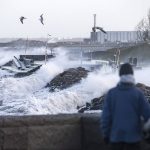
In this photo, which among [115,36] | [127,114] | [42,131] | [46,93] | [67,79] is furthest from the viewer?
[115,36]

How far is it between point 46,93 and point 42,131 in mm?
26510

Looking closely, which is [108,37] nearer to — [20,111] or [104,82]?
[104,82]

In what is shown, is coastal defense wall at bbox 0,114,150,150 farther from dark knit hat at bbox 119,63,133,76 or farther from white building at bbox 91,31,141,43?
white building at bbox 91,31,141,43

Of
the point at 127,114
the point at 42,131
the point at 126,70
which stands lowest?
the point at 42,131

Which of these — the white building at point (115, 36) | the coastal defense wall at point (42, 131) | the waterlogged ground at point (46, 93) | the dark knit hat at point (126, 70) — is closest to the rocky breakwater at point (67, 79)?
the waterlogged ground at point (46, 93)

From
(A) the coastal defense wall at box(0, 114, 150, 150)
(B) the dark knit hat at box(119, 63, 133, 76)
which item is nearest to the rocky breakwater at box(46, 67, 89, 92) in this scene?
(A) the coastal defense wall at box(0, 114, 150, 150)

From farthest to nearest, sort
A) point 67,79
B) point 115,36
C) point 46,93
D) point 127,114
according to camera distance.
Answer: point 115,36 → point 67,79 → point 46,93 → point 127,114

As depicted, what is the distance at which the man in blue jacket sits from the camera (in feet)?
18.0

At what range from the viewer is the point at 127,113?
551 cm

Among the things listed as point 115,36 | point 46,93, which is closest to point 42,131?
point 46,93

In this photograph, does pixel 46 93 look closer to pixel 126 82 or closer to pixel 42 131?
pixel 42 131

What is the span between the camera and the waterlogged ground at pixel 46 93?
79.2ft

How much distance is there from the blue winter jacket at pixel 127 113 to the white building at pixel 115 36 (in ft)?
326

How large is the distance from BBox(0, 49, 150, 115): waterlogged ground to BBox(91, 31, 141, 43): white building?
197 feet
